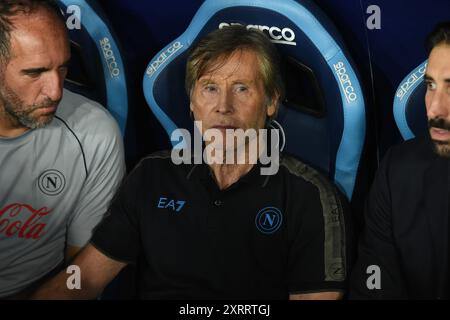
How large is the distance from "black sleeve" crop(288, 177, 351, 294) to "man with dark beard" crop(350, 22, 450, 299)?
0.06 metres

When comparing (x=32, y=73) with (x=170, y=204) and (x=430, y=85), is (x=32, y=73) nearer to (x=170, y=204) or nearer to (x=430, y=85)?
(x=170, y=204)

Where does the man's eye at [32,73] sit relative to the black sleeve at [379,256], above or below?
above

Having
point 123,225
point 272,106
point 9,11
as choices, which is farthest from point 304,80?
point 9,11

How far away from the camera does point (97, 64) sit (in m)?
1.84

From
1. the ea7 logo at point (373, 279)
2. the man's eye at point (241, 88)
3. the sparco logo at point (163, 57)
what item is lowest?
the ea7 logo at point (373, 279)

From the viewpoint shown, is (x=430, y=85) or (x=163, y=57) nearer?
(x=430, y=85)

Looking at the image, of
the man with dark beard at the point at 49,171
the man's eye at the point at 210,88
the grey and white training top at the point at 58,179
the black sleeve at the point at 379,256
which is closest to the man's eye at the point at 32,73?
the man with dark beard at the point at 49,171

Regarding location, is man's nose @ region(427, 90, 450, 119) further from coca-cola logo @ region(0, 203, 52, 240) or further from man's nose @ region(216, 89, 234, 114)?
coca-cola logo @ region(0, 203, 52, 240)

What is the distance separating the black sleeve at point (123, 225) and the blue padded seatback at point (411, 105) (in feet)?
2.05

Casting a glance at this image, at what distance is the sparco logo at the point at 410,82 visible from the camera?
1699mm

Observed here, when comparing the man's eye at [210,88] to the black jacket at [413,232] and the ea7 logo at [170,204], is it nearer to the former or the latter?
the ea7 logo at [170,204]

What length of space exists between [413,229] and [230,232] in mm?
419

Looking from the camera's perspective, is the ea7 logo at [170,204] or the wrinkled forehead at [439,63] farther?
the ea7 logo at [170,204]
